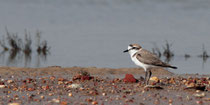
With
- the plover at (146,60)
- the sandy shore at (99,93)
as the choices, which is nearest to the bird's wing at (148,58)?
the plover at (146,60)

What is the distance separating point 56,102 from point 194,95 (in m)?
2.90

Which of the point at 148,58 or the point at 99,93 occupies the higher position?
the point at 148,58

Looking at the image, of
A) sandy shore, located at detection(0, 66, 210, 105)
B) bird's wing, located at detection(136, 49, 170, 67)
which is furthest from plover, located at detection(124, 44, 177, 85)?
sandy shore, located at detection(0, 66, 210, 105)

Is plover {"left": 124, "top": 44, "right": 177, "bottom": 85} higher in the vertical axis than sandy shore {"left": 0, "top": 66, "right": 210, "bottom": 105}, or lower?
higher

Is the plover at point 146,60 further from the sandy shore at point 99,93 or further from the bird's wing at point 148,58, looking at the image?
the sandy shore at point 99,93

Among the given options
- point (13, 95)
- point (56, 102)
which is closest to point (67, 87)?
point (13, 95)

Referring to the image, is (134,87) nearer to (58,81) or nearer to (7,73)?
(58,81)

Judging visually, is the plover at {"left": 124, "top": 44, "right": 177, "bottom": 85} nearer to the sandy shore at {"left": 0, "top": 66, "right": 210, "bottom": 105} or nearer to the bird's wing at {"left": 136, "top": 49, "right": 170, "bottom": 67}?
the bird's wing at {"left": 136, "top": 49, "right": 170, "bottom": 67}

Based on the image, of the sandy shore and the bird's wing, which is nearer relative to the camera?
the sandy shore

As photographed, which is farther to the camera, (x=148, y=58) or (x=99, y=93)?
(x=148, y=58)

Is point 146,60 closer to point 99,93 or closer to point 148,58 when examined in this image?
point 148,58

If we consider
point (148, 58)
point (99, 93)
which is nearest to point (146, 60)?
point (148, 58)

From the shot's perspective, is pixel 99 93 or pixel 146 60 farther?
pixel 146 60

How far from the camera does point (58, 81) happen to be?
983 cm
